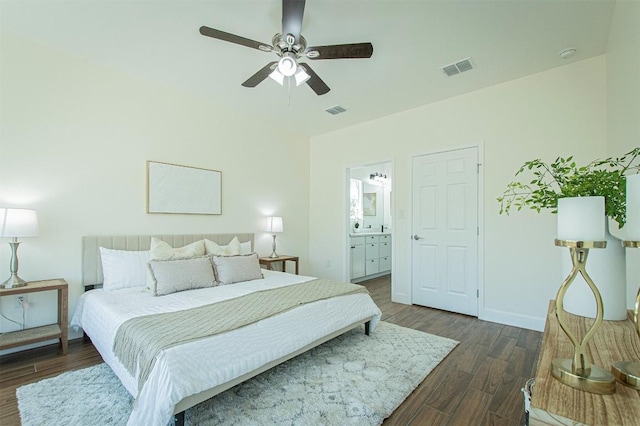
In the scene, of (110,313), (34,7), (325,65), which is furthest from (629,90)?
(34,7)

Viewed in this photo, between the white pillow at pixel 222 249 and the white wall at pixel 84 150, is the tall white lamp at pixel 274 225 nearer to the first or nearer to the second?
the white wall at pixel 84 150

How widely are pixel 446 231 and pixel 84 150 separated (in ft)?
14.0

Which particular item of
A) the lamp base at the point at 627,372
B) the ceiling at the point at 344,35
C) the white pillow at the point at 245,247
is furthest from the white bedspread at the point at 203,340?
the ceiling at the point at 344,35

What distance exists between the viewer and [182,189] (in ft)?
12.3

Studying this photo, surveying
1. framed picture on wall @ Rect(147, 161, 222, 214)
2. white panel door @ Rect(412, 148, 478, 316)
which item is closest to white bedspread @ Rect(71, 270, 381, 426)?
framed picture on wall @ Rect(147, 161, 222, 214)

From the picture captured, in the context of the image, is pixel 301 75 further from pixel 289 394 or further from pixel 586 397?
pixel 586 397

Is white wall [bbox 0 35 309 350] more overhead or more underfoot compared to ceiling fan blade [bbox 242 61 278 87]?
more underfoot

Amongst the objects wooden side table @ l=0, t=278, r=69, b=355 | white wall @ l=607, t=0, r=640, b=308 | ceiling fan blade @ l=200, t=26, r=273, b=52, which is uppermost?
ceiling fan blade @ l=200, t=26, r=273, b=52

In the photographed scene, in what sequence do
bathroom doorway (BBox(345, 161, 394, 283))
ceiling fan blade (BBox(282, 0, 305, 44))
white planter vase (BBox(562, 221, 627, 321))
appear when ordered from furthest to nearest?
bathroom doorway (BBox(345, 161, 394, 283)), ceiling fan blade (BBox(282, 0, 305, 44)), white planter vase (BBox(562, 221, 627, 321))

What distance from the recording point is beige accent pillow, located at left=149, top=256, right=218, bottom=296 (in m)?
2.66

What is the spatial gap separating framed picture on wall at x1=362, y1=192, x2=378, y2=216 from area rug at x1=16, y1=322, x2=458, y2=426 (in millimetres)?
4590

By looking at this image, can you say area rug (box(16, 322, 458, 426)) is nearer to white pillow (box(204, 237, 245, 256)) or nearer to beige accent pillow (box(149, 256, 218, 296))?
beige accent pillow (box(149, 256, 218, 296))

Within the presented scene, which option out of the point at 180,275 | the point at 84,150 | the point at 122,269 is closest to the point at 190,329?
the point at 180,275

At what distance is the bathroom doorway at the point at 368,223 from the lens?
5449mm
